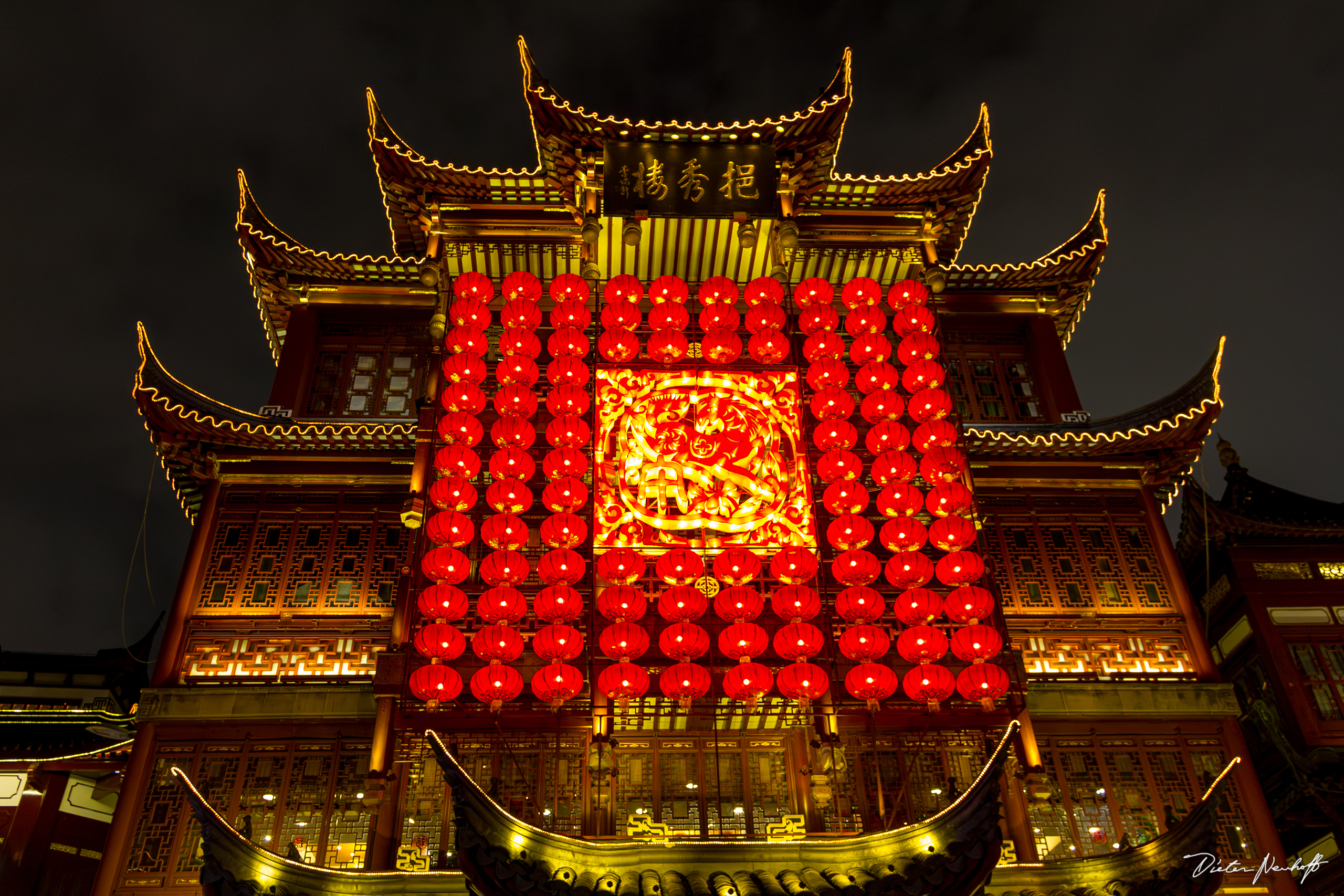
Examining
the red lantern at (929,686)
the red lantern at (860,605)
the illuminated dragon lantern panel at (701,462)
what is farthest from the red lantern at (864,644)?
the illuminated dragon lantern panel at (701,462)

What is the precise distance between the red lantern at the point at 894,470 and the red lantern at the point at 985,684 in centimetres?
193

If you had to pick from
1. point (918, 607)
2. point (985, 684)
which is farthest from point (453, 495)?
point (985, 684)

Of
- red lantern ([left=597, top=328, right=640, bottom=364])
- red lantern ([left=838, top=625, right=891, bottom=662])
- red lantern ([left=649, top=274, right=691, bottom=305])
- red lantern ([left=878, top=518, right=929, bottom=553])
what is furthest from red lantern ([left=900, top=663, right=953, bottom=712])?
red lantern ([left=649, top=274, right=691, bottom=305])

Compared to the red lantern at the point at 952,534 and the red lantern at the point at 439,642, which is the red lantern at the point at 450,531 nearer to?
the red lantern at the point at 439,642

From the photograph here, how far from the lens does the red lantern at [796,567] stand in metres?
8.94

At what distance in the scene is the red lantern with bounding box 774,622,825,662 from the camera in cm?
856

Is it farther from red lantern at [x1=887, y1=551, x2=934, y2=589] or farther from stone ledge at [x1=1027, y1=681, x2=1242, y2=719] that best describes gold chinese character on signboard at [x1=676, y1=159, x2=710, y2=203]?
stone ledge at [x1=1027, y1=681, x2=1242, y2=719]

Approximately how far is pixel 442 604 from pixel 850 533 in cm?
366

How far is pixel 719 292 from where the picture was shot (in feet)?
34.6

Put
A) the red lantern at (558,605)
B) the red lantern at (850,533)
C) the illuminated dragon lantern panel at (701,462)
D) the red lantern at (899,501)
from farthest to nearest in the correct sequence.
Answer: the illuminated dragon lantern panel at (701,462) → the red lantern at (899,501) → the red lantern at (850,533) → the red lantern at (558,605)

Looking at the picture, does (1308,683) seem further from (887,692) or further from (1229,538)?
(887,692)

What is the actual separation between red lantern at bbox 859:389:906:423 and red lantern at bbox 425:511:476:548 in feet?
13.2

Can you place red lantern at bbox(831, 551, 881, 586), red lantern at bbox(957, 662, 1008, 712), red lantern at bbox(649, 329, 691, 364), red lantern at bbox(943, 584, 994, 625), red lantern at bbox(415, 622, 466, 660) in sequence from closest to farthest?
1. red lantern at bbox(415, 622, 466, 660)
2. red lantern at bbox(957, 662, 1008, 712)
3. red lantern at bbox(943, 584, 994, 625)
4. red lantern at bbox(831, 551, 881, 586)
5. red lantern at bbox(649, 329, 691, 364)

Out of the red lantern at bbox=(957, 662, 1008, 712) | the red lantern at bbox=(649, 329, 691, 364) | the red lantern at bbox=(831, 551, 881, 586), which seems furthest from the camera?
the red lantern at bbox=(649, 329, 691, 364)
